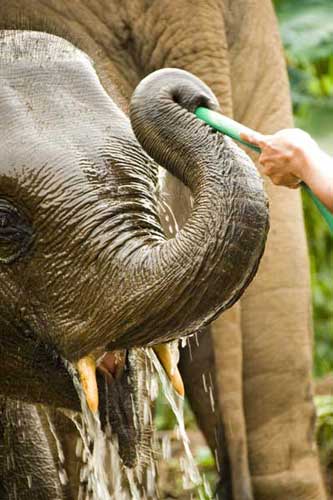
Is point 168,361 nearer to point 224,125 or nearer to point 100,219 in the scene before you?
point 100,219

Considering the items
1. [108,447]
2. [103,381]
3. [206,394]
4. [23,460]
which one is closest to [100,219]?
[103,381]

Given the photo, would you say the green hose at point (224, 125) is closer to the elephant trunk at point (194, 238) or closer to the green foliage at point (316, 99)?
the elephant trunk at point (194, 238)

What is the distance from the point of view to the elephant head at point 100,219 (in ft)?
11.1

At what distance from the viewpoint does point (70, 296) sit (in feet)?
11.8

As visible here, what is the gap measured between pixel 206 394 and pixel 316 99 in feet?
7.32

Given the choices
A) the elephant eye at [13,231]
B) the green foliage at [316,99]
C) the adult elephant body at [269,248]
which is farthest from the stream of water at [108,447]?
the green foliage at [316,99]

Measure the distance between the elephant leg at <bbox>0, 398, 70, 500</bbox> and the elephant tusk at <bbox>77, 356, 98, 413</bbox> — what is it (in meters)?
0.95

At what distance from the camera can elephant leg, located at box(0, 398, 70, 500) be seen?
4508 millimetres

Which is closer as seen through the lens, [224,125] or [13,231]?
[224,125]

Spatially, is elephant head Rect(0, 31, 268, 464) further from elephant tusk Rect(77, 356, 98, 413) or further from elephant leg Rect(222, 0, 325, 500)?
elephant leg Rect(222, 0, 325, 500)

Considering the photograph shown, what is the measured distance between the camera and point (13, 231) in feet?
12.1

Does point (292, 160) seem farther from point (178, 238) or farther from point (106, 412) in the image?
point (106, 412)

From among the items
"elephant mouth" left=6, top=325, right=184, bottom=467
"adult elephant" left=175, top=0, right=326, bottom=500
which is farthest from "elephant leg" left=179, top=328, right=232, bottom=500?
"elephant mouth" left=6, top=325, right=184, bottom=467

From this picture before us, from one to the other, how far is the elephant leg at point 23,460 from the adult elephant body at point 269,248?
0.89 meters
